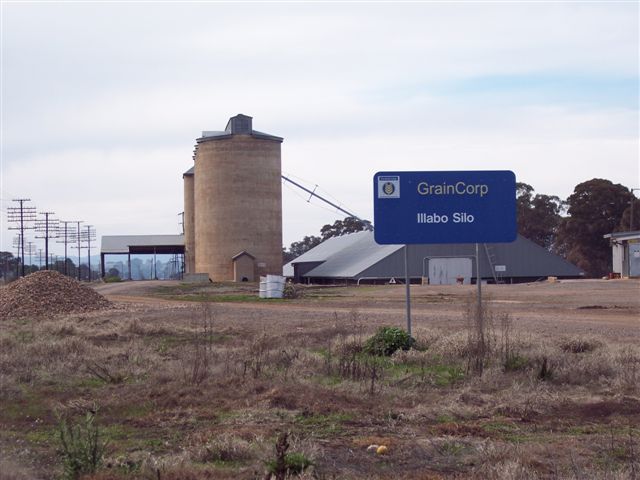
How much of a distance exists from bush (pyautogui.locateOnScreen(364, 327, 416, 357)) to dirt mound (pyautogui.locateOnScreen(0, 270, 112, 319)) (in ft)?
58.7

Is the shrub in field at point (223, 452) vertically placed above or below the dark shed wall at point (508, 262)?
below

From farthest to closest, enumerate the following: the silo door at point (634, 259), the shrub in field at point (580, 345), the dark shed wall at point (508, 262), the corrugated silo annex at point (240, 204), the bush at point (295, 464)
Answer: the corrugated silo annex at point (240, 204) < the dark shed wall at point (508, 262) < the silo door at point (634, 259) < the shrub in field at point (580, 345) < the bush at point (295, 464)

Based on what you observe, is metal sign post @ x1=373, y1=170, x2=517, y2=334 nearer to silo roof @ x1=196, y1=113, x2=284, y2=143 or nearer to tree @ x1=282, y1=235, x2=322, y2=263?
silo roof @ x1=196, y1=113, x2=284, y2=143

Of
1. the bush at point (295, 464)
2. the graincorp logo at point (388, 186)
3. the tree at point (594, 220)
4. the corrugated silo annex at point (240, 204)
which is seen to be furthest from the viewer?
the tree at point (594, 220)

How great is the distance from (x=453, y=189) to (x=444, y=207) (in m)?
0.40

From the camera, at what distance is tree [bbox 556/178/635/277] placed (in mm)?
82312

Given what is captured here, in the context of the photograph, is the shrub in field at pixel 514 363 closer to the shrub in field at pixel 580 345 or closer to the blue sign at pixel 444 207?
the shrub in field at pixel 580 345

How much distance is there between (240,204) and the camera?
74.9m

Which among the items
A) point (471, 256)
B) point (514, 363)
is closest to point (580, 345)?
point (514, 363)

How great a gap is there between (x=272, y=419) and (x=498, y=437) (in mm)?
2619

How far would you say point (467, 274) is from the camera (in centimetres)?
6644

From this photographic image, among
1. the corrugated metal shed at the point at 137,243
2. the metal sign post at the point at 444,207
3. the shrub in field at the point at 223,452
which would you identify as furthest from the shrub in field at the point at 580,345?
the corrugated metal shed at the point at 137,243

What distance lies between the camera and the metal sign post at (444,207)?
1658 centimetres

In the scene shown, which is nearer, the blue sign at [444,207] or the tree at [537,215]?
the blue sign at [444,207]
